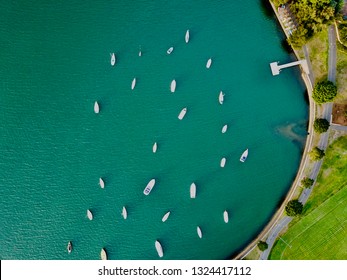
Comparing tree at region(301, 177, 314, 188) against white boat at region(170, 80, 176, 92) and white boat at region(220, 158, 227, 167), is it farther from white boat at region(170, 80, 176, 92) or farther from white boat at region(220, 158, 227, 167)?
white boat at region(170, 80, 176, 92)

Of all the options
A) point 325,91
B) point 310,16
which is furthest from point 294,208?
point 310,16

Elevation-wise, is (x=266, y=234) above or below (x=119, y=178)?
below

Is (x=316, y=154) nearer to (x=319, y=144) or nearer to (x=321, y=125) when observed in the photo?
(x=319, y=144)

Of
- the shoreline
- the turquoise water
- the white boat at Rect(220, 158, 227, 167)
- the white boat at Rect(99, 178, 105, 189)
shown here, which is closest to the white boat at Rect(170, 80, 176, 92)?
the turquoise water

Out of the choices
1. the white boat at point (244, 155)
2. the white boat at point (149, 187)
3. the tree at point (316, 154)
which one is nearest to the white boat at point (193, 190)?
the white boat at point (149, 187)

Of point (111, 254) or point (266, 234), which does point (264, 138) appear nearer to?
point (266, 234)

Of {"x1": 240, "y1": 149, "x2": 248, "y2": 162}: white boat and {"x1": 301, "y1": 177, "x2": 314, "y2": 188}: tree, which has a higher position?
{"x1": 240, "y1": 149, "x2": 248, "y2": 162}: white boat

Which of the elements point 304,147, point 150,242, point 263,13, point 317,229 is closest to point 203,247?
point 150,242

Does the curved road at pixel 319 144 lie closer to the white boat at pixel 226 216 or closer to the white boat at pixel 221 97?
the white boat at pixel 226 216
